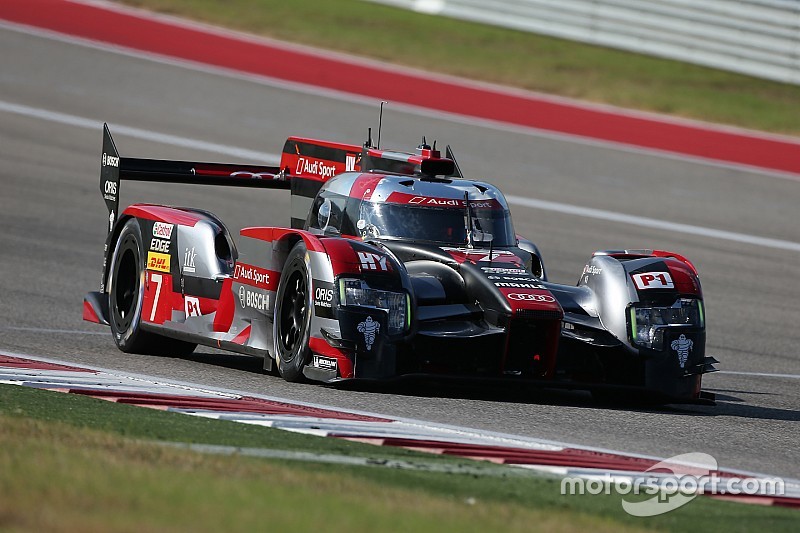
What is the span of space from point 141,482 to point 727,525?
2297 mm

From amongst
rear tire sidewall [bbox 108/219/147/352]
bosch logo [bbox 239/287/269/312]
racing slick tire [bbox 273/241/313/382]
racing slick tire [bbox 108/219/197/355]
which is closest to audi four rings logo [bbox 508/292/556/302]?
racing slick tire [bbox 273/241/313/382]

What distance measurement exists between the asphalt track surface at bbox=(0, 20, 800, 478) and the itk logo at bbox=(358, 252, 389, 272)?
817 mm

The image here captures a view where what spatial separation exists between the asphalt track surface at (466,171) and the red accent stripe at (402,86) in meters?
0.63

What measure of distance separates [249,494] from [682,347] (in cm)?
502

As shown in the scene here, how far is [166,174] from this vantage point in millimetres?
12258

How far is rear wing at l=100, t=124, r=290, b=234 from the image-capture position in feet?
39.5

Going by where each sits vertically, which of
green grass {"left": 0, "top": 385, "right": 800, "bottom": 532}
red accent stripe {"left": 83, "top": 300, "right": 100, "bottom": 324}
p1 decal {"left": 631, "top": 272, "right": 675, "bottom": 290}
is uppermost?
p1 decal {"left": 631, "top": 272, "right": 675, "bottom": 290}

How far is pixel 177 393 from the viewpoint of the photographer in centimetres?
840

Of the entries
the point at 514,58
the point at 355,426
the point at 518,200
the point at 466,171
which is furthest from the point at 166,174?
the point at 514,58

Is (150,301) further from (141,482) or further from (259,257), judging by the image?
(141,482)

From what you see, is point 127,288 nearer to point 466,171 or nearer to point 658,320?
point 658,320

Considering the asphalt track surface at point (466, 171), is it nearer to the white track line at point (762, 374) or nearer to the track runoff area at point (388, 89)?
the white track line at point (762, 374)

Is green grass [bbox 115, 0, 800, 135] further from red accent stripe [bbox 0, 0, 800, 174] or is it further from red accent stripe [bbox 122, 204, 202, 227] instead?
red accent stripe [bbox 122, 204, 202, 227]

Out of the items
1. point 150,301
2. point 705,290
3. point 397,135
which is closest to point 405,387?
point 150,301
